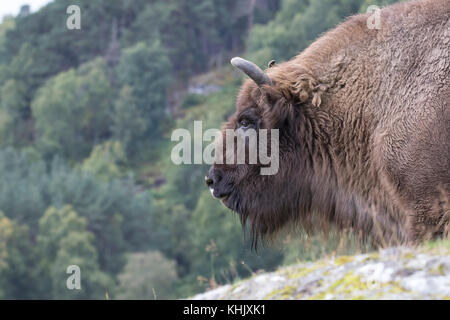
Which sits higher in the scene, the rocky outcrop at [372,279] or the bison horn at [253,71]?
the bison horn at [253,71]

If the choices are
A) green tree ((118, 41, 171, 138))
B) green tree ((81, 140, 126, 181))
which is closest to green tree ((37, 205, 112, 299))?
green tree ((81, 140, 126, 181))

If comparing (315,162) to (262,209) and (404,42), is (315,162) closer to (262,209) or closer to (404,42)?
(262,209)

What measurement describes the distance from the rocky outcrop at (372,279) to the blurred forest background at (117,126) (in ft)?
209

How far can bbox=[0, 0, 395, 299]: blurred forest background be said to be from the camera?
7931 centimetres

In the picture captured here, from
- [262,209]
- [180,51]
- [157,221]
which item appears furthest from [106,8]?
[262,209]

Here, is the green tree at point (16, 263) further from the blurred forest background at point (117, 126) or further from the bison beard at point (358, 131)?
the bison beard at point (358, 131)

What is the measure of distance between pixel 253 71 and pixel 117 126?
119m

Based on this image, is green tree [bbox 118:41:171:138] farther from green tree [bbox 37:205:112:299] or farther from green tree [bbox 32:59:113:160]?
green tree [bbox 37:205:112:299]

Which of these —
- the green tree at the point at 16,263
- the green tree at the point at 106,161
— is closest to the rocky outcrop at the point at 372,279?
the green tree at the point at 16,263

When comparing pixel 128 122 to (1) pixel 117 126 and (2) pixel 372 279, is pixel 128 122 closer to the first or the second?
(1) pixel 117 126

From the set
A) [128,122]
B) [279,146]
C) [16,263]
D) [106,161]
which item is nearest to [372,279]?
[279,146]

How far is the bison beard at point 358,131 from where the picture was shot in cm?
668

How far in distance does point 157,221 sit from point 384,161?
8829 centimetres

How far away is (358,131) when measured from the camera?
24.5ft
